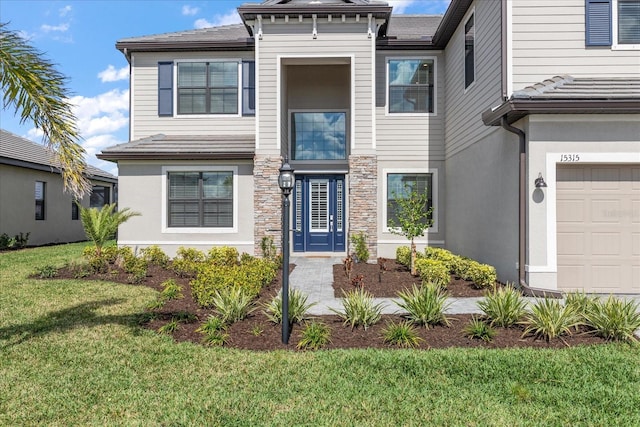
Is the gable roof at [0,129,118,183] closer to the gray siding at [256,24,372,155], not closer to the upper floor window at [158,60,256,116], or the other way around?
the upper floor window at [158,60,256,116]

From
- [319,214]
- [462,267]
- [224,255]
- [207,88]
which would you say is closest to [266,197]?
[224,255]

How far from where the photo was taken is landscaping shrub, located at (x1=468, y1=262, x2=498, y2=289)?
7.84 metres

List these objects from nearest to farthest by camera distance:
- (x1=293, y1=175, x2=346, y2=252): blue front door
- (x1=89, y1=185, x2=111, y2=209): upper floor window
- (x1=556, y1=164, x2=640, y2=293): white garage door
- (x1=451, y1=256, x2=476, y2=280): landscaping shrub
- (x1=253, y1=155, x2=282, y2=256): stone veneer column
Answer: (x1=556, y1=164, x2=640, y2=293): white garage door
(x1=451, y1=256, x2=476, y2=280): landscaping shrub
(x1=253, y1=155, x2=282, y2=256): stone veneer column
(x1=293, y1=175, x2=346, y2=252): blue front door
(x1=89, y1=185, x2=111, y2=209): upper floor window

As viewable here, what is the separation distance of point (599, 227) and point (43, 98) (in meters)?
9.11

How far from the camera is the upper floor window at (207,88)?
41.1ft

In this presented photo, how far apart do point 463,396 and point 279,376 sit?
1.80 meters

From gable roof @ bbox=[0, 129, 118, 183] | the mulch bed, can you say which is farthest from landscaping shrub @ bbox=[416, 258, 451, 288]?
gable roof @ bbox=[0, 129, 118, 183]

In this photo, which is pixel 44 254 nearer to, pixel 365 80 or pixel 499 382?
pixel 365 80

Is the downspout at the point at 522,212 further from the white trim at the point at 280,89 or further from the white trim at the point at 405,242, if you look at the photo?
the white trim at the point at 405,242

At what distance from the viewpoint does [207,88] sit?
1256 centimetres

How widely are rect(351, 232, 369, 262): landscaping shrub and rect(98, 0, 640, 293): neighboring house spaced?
0.78 ft

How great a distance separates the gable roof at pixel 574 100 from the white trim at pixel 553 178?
2.55 ft

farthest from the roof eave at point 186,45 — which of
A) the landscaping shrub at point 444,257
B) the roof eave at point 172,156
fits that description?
the landscaping shrub at point 444,257

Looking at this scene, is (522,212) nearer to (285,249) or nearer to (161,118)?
(285,249)
